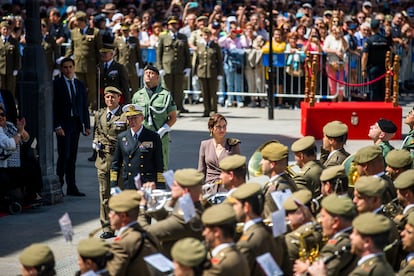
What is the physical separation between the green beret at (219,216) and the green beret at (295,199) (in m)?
0.92

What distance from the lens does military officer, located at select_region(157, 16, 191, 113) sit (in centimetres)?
2483

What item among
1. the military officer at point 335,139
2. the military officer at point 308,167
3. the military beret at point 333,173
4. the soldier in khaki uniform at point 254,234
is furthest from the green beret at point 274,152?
the military officer at point 335,139

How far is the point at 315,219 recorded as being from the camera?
33.7ft

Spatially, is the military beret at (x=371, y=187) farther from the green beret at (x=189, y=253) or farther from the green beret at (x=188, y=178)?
the green beret at (x=189, y=253)

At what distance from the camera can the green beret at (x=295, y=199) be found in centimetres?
984

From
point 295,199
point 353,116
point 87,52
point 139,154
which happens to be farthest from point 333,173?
point 87,52

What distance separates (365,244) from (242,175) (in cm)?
219

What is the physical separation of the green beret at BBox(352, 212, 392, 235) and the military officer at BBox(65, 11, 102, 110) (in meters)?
16.7

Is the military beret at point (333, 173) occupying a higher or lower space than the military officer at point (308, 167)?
higher

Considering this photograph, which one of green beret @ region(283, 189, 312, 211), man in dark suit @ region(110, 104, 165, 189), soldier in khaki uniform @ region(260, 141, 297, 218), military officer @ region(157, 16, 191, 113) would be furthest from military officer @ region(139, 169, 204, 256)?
military officer @ region(157, 16, 191, 113)

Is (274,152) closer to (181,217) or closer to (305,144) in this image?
(305,144)

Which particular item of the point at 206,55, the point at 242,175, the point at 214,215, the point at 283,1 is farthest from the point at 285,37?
the point at 214,215

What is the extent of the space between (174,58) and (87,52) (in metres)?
1.86

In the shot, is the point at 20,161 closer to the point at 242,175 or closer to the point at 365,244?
the point at 242,175
